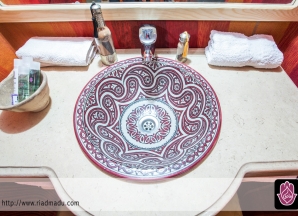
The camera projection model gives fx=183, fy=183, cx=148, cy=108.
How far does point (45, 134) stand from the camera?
0.61 metres

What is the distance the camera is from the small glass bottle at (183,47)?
0.67 meters

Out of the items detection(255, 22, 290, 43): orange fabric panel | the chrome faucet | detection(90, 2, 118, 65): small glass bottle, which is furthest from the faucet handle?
detection(255, 22, 290, 43): orange fabric panel

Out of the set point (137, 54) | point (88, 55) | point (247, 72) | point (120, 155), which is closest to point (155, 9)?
point (137, 54)

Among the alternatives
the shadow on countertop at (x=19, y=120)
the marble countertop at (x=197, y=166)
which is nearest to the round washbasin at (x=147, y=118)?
the marble countertop at (x=197, y=166)

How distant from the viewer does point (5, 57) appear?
78 centimetres

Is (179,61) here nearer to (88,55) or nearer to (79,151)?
(88,55)

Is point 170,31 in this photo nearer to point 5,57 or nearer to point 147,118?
point 147,118

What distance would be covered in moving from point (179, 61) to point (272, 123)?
0.40m

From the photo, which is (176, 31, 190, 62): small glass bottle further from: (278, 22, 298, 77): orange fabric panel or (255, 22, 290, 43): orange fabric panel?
(278, 22, 298, 77): orange fabric panel

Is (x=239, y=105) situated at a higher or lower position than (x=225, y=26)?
lower

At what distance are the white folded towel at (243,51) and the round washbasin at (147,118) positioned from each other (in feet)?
0.40

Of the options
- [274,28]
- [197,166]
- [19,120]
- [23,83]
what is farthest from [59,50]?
[274,28]

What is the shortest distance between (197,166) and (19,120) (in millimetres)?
620

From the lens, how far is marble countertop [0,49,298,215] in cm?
49
